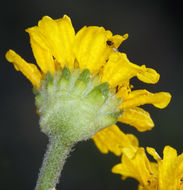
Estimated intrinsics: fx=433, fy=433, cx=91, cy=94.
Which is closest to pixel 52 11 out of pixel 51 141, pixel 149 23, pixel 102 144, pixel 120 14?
pixel 120 14

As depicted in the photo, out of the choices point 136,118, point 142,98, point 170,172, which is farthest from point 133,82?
point 170,172

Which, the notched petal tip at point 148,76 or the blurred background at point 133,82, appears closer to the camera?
the notched petal tip at point 148,76

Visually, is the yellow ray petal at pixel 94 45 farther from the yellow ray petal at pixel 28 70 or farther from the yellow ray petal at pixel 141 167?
the yellow ray petal at pixel 141 167

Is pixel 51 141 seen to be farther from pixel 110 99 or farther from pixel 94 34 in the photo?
pixel 94 34

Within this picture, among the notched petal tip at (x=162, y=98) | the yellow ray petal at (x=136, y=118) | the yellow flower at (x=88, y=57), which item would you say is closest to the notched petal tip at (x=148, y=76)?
the yellow flower at (x=88, y=57)

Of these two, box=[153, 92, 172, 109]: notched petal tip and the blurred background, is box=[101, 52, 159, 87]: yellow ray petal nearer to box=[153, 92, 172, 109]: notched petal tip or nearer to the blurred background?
box=[153, 92, 172, 109]: notched petal tip
